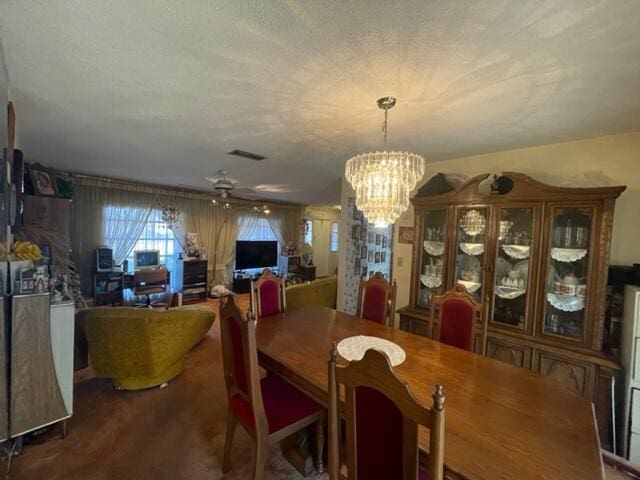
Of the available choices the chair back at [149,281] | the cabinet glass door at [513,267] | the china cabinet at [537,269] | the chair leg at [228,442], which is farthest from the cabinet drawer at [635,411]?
the chair back at [149,281]

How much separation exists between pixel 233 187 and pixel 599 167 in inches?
145

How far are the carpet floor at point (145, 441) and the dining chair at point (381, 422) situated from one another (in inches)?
42.5

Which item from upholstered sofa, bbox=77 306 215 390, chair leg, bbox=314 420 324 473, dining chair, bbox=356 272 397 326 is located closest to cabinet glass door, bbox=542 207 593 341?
Answer: dining chair, bbox=356 272 397 326

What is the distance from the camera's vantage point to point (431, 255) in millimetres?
3045

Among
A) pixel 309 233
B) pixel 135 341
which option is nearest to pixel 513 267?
pixel 135 341

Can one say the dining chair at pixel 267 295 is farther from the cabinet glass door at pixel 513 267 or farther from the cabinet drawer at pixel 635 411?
the cabinet drawer at pixel 635 411

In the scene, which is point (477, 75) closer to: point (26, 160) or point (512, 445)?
point (512, 445)

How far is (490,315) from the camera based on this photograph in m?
2.62

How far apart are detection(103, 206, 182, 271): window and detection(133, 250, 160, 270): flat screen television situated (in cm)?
16

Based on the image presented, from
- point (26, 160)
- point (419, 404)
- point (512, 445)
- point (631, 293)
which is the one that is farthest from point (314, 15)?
point (26, 160)

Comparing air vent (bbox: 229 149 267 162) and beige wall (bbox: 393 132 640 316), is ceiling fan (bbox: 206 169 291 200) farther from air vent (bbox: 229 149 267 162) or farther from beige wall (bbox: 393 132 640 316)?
beige wall (bbox: 393 132 640 316)

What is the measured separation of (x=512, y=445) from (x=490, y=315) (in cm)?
184

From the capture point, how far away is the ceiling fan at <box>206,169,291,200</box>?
3.53 metres

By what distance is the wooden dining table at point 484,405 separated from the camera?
3.08 ft
